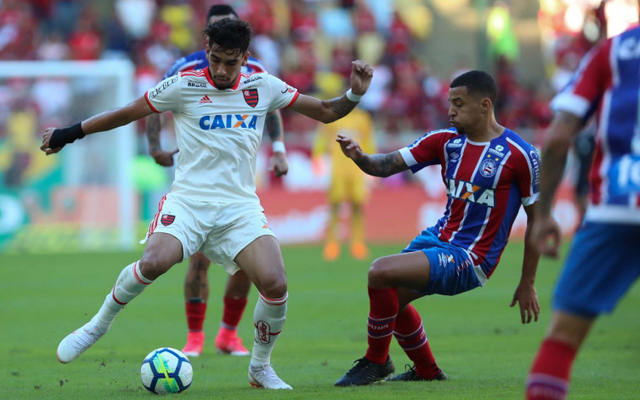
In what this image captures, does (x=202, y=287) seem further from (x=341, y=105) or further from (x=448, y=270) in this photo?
(x=448, y=270)

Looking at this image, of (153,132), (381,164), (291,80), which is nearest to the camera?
(381,164)

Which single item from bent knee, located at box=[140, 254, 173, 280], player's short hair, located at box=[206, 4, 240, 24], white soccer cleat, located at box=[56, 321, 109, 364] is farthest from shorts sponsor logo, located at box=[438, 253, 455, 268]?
player's short hair, located at box=[206, 4, 240, 24]

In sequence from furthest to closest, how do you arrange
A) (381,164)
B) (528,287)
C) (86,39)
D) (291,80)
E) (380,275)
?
(291,80)
(86,39)
(381,164)
(528,287)
(380,275)

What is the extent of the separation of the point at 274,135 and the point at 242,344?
1.87 meters

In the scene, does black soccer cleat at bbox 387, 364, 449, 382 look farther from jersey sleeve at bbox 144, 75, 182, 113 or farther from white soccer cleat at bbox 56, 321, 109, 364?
jersey sleeve at bbox 144, 75, 182, 113

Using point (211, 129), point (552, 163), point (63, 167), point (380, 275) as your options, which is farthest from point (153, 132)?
point (63, 167)

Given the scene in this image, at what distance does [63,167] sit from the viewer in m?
17.9

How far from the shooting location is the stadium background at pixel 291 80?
58.7ft

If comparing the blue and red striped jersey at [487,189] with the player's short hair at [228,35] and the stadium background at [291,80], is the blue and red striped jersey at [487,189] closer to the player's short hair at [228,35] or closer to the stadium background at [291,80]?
the player's short hair at [228,35]

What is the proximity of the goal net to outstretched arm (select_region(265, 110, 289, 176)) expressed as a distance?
35.3ft

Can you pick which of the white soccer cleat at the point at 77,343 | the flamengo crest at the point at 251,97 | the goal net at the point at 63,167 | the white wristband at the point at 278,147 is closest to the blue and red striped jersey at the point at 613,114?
the flamengo crest at the point at 251,97

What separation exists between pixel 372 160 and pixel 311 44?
17.1 metres

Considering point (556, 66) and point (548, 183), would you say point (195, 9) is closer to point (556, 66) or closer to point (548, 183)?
point (556, 66)

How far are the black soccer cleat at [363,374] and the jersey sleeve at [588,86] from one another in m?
2.67
